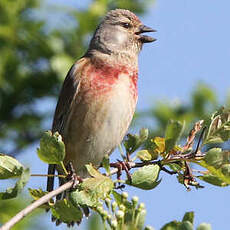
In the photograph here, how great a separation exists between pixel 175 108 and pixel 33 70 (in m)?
1.72

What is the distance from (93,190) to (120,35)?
10.3 ft

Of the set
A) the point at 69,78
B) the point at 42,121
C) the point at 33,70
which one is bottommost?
the point at 42,121

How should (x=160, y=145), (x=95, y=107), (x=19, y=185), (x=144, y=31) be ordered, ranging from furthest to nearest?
(x=144, y=31) → (x=95, y=107) → (x=160, y=145) → (x=19, y=185)

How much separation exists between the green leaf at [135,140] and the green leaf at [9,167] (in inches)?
25.1

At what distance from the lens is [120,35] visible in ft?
19.2

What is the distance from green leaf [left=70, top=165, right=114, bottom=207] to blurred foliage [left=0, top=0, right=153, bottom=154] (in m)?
3.95

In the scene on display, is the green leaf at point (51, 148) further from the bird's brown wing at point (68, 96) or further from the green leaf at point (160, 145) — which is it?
the bird's brown wing at point (68, 96)

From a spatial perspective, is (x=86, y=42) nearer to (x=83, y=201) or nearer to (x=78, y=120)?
(x=78, y=120)

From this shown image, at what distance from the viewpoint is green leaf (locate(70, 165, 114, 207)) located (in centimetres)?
289

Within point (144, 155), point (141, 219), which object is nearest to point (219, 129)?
point (144, 155)

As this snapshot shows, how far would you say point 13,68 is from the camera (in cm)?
707

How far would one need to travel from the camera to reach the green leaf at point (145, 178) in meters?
3.00

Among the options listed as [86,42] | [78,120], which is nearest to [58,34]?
[86,42]

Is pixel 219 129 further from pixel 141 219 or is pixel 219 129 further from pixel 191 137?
pixel 141 219
